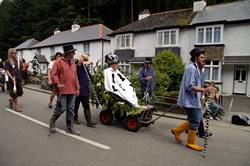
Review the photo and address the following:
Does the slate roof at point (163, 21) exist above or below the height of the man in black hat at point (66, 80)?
above

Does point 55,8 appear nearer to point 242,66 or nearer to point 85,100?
point 242,66

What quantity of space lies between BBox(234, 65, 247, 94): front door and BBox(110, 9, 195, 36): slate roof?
6420 millimetres

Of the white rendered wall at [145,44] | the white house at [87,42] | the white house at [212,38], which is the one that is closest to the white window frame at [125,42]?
the white house at [212,38]

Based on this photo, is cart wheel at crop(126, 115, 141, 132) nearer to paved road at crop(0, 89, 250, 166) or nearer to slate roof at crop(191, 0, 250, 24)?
paved road at crop(0, 89, 250, 166)

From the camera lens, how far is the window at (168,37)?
24.0 metres

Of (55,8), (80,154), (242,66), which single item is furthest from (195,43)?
(55,8)

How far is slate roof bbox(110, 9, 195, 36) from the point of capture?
24.4 meters

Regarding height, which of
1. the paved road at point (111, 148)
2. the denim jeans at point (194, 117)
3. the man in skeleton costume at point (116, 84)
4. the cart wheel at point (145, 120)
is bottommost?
the paved road at point (111, 148)

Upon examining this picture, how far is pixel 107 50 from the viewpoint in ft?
109

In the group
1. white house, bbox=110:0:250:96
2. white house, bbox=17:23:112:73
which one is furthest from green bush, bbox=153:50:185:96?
white house, bbox=17:23:112:73

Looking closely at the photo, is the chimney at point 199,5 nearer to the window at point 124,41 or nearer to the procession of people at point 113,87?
the window at point 124,41

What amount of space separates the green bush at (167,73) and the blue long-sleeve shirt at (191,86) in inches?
253

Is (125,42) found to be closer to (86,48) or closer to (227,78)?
(86,48)

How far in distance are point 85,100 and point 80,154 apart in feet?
8.13
